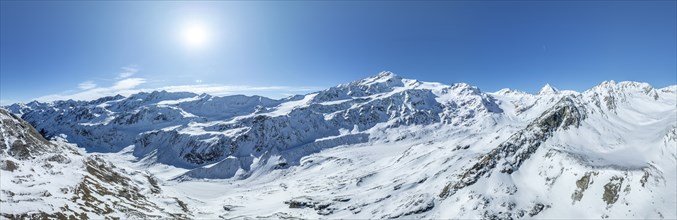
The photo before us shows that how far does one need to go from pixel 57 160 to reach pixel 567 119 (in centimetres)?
20064

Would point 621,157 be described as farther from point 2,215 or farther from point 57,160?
point 57,160

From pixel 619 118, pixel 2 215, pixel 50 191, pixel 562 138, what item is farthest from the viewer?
pixel 619 118

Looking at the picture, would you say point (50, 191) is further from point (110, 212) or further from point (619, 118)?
point (619, 118)

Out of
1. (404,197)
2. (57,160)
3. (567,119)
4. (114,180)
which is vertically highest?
(567,119)

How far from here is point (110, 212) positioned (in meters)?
109

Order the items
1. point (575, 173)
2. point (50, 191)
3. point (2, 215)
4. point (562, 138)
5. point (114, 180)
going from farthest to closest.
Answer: point (562, 138)
point (114, 180)
point (575, 173)
point (50, 191)
point (2, 215)

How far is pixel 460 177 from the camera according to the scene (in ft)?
580

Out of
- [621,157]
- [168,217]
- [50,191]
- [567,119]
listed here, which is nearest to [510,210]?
[621,157]

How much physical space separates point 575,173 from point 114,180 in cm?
17521

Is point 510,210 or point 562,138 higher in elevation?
point 562,138

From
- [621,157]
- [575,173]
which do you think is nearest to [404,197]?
[575,173]

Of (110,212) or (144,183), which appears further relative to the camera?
(144,183)

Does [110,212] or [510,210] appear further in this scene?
[510,210]

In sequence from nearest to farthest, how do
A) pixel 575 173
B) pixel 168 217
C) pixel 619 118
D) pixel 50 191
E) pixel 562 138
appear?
pixel 50 191
pixel 168 217
pixel 575 173
pixel 562 138
pixel 619 118
